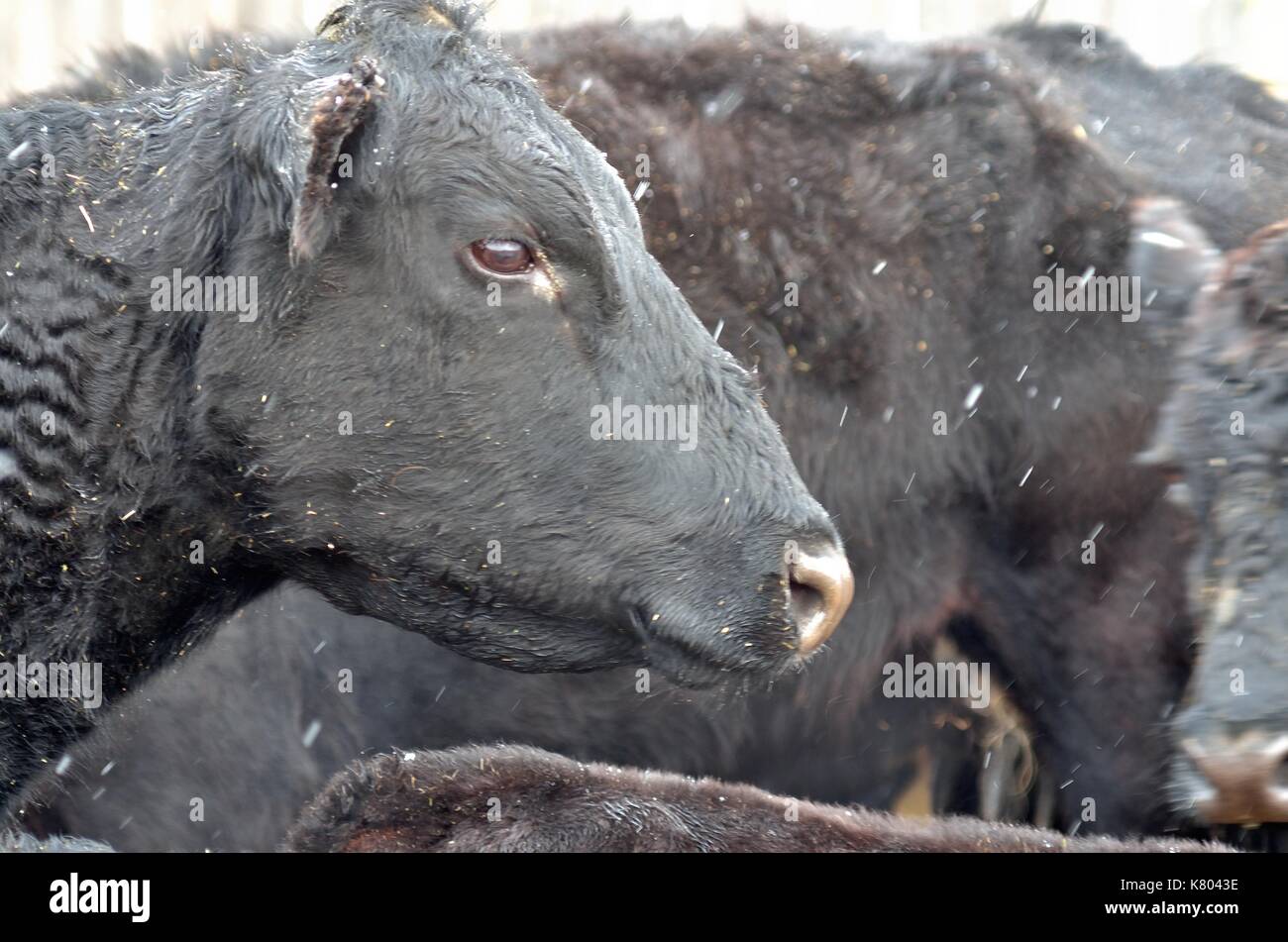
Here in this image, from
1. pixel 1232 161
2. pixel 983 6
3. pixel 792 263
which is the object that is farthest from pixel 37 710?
pixel 983 6

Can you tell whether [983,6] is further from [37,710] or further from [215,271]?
[37,710]

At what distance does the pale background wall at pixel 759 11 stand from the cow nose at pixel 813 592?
434 centimetres

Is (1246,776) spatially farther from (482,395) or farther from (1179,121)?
(1179,121)

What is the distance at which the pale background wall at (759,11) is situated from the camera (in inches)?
284

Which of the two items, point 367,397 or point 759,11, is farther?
point 759,11

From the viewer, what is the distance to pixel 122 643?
3.17 metres

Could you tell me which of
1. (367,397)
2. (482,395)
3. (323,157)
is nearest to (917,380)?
(482,395)

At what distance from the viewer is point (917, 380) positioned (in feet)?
15.6

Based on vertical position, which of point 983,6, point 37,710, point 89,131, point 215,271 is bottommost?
point 37,710

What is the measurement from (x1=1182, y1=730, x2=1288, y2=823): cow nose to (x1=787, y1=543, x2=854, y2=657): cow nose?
0.76m

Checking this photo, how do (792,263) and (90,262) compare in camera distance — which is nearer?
(90,262)

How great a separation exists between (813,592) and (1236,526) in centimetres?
99

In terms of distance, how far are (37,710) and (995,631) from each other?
2953 millimetres

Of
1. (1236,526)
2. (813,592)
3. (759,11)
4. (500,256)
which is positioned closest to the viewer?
(500,256)
